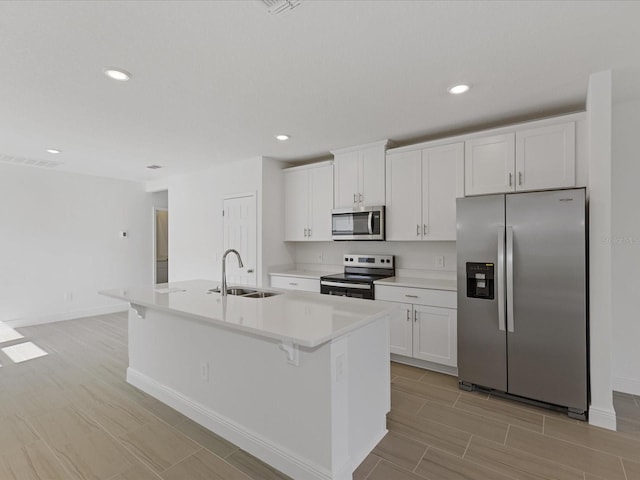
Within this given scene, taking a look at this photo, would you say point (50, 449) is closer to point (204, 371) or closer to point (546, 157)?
point (204, 371)

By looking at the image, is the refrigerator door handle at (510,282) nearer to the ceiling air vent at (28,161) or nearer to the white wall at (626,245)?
the white wall at (626,245)

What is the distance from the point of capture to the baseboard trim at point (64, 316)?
502cm

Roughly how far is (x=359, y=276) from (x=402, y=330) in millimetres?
878

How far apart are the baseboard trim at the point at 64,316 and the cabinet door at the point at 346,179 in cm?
484

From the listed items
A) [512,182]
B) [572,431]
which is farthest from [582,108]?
[572,431]

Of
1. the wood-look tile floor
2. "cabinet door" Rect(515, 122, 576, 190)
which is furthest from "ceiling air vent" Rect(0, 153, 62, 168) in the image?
"cabinet door" Rect(515, 122, 576, 190)

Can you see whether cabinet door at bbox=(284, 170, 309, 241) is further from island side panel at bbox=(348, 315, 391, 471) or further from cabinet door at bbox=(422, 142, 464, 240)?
island side panel at bbox=(348, 315, 391, 471)

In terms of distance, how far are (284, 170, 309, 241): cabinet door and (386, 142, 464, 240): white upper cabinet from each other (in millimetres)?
1268

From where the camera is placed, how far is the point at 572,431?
2287 mm

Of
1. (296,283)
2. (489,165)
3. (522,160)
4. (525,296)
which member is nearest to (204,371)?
(296,283)

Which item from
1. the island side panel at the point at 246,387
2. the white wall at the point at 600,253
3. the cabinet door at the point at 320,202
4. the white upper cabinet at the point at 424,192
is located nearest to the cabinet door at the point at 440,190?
the white upper cabinet at the point at 424,192

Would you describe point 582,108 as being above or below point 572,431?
above

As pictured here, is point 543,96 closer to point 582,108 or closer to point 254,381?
point 582,108

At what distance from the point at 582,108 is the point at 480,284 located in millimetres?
1856
